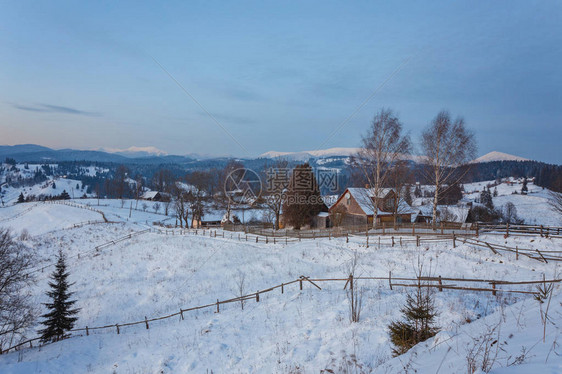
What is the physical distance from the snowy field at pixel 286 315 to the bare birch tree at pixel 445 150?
6428mm

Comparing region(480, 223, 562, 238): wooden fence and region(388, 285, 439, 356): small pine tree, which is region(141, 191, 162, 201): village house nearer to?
region(480, 223, 562, 238): wooden fence

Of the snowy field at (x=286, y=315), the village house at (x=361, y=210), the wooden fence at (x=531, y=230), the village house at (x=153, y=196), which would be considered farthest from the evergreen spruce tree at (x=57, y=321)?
the village house at (x=153, y=196)

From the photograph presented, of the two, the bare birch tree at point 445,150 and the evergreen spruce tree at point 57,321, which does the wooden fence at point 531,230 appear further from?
the evergreen spruce tree at point 57,321

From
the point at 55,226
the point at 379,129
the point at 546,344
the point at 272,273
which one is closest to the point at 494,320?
the point at 546,344

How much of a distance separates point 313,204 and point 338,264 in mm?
20159

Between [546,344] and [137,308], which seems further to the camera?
[137,308]

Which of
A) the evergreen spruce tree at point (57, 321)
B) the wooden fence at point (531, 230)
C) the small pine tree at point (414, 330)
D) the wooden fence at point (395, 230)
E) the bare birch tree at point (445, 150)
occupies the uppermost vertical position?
the bare birch tree at point (445, 150)

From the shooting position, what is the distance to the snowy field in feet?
20.9

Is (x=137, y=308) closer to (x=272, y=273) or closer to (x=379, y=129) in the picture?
(x=272, y=273)

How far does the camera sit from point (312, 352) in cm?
806

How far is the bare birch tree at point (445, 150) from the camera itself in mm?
22562

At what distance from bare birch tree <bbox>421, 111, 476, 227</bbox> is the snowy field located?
6.43m

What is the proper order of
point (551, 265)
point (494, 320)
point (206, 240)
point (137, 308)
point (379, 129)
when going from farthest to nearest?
point (206, 240) < point (379, 129) < point (137, 308) < point (551, 265) < point (494, 320)

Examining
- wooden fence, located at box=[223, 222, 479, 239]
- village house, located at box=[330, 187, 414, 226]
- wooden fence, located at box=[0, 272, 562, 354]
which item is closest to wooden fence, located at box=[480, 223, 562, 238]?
wooden fence, located at box=[223, 222, 479, 239]
